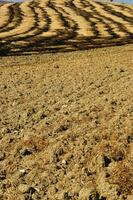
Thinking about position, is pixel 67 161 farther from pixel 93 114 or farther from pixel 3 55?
pixel 3 55

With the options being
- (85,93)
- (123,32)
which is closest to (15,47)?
(123,32)

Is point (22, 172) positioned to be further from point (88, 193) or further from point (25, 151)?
point (88, 193)

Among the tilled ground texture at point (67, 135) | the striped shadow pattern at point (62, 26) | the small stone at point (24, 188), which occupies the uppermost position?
the small stone at point (24, 188)

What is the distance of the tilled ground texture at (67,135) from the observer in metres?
7.68

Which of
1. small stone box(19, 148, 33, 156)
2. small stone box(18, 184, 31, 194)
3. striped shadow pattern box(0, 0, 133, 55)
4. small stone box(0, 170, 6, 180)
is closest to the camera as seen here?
small stone box(18, 184, 31, 194)

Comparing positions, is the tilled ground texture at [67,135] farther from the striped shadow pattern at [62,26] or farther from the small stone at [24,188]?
the striped shadow pattern at [62,26]

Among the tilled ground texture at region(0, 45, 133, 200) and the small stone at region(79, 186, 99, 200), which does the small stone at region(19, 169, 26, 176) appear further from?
the small stone at region(79, 186, 99, 200)

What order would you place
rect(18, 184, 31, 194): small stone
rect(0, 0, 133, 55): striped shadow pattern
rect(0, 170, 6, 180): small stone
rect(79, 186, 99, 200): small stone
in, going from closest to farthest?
rect(79, 186, 99, 200): small stone < rect(18, 184, 31, 194): small stone < rect(0, 170, 6, 180): small stone < rect(0, 0, 133, 55): striped shadow pattern

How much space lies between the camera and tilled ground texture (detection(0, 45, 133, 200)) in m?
7.68

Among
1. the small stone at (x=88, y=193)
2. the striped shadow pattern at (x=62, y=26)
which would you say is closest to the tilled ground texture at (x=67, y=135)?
the small stone at (x=88, y=193)

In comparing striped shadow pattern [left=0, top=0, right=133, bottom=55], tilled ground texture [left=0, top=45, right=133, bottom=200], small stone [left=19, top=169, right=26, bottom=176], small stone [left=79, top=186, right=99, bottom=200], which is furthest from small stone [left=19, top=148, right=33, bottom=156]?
striped shadow pattern [left=0, top=0, right=133, bottom=55]

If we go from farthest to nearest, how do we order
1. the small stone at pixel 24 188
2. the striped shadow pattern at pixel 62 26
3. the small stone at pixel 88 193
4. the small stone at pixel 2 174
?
the striped shadow pattern at pixel 62 26 → the small stone at pixel 2 174 → the small stone at pixel 24 188 → the small stone at pixel 88 193

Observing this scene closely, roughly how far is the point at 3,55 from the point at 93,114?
11.4m

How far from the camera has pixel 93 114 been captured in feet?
35.2
